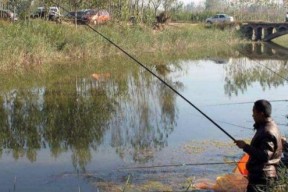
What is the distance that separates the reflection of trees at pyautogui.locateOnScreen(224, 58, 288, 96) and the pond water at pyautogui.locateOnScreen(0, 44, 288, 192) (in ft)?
0.26

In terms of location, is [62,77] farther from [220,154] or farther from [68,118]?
[220,154]

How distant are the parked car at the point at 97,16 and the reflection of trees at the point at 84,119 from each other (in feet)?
48.8

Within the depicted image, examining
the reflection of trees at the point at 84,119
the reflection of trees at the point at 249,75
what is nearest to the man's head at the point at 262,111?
the reflection of trees at the point at 84,119

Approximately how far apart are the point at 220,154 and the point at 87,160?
233cm

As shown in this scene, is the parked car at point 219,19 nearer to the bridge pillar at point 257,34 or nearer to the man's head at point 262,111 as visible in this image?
the bridge pillar at point 257,34

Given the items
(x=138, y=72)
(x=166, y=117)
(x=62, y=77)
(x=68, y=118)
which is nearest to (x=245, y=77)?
(x=138, y=72)

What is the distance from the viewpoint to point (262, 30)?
50.9 metres

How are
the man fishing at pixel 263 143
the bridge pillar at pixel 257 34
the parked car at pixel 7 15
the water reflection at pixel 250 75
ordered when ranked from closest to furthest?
1. the man fishing at pixel 263 143
2. the water reflection at pixel 250 75
3. the parked car at pixel 7 15
4. the bridge pillar at pixel 257 34

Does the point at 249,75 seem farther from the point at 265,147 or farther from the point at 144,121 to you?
the point at 265,147

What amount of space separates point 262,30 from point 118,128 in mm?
42920

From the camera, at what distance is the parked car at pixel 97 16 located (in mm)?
31300

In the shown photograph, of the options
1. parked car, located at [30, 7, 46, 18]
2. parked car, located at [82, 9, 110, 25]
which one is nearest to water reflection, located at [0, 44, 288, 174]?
parked car, located at [30, 7, 46, 18]

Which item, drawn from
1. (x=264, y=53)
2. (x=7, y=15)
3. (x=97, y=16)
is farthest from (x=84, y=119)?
(x=264, y=53)

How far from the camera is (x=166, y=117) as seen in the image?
1191 centimetres
